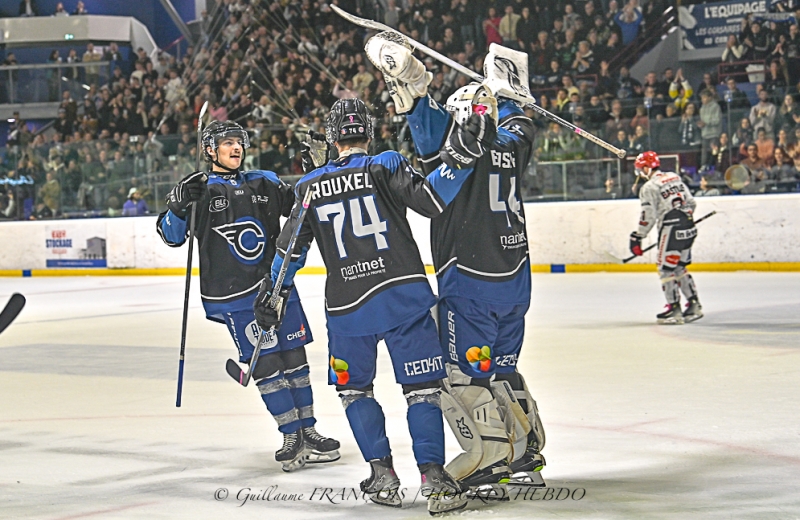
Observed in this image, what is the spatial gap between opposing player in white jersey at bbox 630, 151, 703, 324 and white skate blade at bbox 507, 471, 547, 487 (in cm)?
545

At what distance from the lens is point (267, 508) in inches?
160

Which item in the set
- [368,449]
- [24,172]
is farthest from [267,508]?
[24,172]

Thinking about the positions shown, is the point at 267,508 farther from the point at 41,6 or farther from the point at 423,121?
the point at 41,6

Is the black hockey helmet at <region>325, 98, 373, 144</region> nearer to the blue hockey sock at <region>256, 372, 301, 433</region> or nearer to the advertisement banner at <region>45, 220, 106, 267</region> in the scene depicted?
the blue hockey sock at <region>256, 372, 301, 433</region>

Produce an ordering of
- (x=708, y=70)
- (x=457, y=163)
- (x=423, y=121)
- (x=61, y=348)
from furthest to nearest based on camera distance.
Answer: (x=708, y=70), (x=61, y=348), (x=423, y=121), (x=457, y=163)

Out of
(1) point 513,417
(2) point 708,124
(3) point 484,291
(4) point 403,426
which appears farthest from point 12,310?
(2) point 708,124

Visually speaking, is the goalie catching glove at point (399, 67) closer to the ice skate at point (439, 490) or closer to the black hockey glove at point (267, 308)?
the black hockey glove at point (267, 308)

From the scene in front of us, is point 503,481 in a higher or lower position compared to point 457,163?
lower

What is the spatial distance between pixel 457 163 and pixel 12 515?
199 centimetres

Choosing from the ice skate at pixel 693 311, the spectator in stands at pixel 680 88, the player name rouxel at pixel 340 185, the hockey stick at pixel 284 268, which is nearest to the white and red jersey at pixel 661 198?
the ice skate at pixel 693 311

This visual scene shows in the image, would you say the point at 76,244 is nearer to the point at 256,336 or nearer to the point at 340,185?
the point at 256,336

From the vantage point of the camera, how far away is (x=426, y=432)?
155 inches

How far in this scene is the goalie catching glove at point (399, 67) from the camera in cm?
390

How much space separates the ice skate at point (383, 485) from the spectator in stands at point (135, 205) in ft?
44.3
